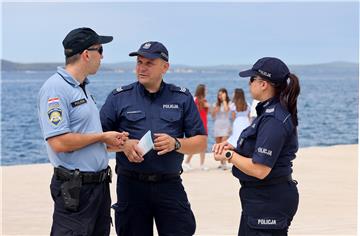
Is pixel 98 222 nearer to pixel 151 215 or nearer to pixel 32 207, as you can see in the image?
pixel 151 215

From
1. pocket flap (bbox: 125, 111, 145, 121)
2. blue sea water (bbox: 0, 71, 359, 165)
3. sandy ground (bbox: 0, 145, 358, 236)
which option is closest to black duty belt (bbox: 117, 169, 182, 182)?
pocket flap (bbox: 125, 111, 145, 121)

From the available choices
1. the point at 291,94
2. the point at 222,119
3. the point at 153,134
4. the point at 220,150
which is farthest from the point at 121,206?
the point at 222,119

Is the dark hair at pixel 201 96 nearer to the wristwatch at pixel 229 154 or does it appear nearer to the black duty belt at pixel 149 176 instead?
the black duty belt at pixel 149 176

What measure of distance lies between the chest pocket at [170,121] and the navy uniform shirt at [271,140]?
0.69 meters

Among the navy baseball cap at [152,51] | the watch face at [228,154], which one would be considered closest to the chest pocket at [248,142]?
the watch face at [228,154]

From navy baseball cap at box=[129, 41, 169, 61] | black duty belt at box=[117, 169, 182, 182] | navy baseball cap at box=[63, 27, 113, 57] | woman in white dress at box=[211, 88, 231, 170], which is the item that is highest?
navy baseball cap at box=[63, 27, 113, 57]

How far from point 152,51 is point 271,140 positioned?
1217 millimetres

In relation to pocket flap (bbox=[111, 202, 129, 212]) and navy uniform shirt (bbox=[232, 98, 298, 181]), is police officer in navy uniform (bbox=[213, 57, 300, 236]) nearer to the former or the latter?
navy uniform shirt (bbox=[232, 98, 298, 181])

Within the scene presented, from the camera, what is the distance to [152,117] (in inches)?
227

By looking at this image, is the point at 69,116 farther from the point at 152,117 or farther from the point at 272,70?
the point at 272,70

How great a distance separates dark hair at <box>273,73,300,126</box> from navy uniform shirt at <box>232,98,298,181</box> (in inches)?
1.3

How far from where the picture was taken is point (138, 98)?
582cm

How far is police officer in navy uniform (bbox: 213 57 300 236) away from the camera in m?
5.02

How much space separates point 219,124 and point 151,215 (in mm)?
8375
